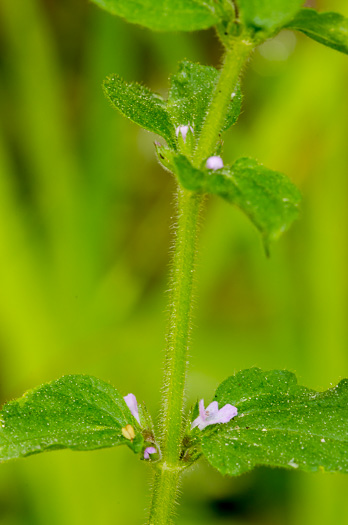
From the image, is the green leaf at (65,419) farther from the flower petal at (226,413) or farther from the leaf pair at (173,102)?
the leaf pair at (173,102)

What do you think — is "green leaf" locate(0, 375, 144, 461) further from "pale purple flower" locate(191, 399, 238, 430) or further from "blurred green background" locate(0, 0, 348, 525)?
"blurred green background" locate(0, 0, 348, 525)

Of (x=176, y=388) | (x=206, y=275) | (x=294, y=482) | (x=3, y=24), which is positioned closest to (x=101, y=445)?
(x=176, y=388)

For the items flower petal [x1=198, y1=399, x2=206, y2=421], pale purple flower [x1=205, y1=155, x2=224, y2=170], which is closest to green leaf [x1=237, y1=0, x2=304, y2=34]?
pale purple flower [x1=205, y1=155, x2=224, y2=170]

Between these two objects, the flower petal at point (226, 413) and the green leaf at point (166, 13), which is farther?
the flower petal at point (226, 413)

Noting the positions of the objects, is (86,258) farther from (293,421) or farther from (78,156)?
(293,421)

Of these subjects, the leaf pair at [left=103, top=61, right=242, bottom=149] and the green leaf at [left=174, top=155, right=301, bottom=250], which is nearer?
the green leaf at [left=174, top=155, right=301, bottom=250]

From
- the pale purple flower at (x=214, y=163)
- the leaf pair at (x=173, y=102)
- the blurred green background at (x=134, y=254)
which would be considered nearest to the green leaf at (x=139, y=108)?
the leaf pair at (x=173, y=102)
